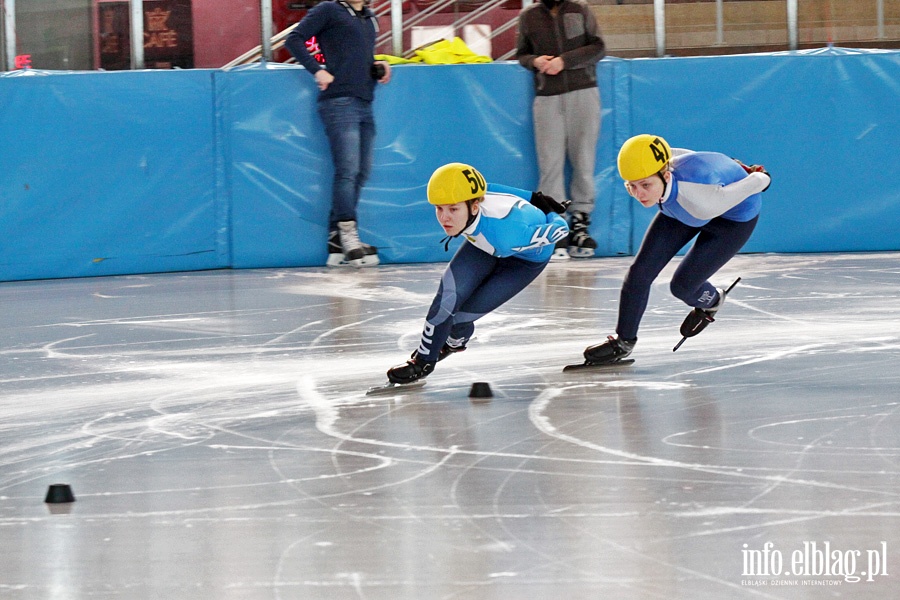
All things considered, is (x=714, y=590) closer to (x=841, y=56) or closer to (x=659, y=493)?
(x=659, y=493)

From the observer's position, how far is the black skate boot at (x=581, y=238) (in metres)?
9.66

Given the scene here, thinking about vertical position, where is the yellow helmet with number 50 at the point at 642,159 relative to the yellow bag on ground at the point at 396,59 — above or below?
below

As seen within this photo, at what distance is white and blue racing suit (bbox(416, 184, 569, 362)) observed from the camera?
512 centimetres

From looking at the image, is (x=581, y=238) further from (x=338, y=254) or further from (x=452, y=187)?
(x=452, y=187)

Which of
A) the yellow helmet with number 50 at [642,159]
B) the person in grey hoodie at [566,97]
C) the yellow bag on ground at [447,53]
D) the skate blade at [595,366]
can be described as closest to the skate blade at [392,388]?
the skate blade at [595,366]

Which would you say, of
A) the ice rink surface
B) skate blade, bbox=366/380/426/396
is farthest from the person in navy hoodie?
skate blade, bbox=366/380/426/396

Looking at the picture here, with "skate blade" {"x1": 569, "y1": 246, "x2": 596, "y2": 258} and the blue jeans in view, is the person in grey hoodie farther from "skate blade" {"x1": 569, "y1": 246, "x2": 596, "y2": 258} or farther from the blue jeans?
the blue jeans

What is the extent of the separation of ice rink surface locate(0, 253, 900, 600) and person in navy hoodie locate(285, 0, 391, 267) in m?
2.41

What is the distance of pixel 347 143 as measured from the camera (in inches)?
366

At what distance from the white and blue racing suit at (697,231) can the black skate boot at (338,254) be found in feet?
14.0

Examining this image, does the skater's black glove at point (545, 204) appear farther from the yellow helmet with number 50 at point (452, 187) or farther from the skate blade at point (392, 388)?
the skate blade at point (392, 388)

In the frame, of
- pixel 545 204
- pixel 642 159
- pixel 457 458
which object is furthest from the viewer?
pixel 545 204

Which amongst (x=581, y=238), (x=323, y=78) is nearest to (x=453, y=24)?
(x=323, y=78)

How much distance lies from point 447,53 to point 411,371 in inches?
203
